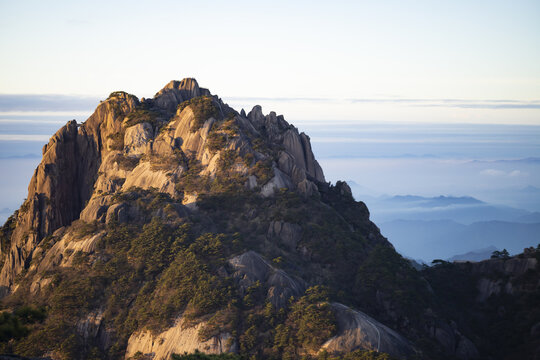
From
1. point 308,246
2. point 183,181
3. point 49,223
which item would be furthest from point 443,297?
point 49,223

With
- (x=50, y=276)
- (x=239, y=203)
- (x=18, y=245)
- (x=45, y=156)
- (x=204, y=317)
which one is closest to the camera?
(x=204, y=317)

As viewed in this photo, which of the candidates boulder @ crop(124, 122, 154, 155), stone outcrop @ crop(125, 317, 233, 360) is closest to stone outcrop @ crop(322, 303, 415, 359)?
stone outcrop @ crop(125, 317, 233, 360)

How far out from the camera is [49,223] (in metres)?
92.2

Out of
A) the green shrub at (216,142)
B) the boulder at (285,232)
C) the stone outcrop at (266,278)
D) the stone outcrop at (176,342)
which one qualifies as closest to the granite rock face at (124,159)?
the green shrub at (216,142)

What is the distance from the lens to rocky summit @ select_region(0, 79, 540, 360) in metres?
66.4

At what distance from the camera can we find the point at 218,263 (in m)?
72.9

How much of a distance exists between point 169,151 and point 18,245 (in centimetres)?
2671

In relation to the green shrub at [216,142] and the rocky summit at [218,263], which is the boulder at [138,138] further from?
the green shrub at [216,142]

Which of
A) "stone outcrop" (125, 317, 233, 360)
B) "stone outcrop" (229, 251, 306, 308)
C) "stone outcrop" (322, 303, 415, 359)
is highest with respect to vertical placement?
"stone outcrop" (229, 251, 306, 308)

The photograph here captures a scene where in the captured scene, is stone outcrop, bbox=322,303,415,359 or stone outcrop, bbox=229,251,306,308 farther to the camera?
stone outcrop, bbox=229,251,306,308

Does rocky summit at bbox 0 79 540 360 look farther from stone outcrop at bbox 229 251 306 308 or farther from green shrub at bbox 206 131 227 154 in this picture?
green shrub at bbox 206 131 227 154

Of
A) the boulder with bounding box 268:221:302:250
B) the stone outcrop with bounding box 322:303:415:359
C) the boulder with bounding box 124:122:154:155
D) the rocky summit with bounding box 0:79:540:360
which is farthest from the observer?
the boulder with bounding box 124:122:154:155

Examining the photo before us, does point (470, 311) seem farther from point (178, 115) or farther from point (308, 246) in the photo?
point (178, 115)

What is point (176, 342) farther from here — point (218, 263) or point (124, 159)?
point (124, 159)
